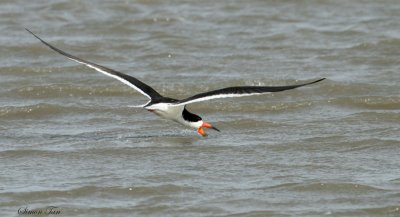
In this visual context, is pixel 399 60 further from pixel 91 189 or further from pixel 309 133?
pixel 91 189

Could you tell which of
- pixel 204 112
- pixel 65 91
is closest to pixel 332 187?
pixel 204 112

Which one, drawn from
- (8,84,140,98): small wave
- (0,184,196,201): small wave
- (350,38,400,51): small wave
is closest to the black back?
(0,184,196,201): small wave

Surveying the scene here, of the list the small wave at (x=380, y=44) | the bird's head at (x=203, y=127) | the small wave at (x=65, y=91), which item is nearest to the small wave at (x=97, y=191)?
the bird's head at (x=203, y=127)

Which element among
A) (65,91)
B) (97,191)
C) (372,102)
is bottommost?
(65,91)

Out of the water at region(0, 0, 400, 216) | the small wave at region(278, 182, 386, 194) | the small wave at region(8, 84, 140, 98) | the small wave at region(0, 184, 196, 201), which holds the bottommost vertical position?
the small wave at region(8, 84, 140, 98)

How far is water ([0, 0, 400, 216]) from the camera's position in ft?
26.5

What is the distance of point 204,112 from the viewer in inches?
445

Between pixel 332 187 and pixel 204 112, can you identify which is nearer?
pixel 332 187

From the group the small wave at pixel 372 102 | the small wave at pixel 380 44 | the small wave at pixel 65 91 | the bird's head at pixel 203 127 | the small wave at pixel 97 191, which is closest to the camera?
A: the small wave at pixel 97 191

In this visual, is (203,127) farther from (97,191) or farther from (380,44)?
(380,44)

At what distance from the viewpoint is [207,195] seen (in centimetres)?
800

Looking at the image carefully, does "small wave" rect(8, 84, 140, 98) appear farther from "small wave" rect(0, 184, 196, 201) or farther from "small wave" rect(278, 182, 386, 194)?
"small wave" rect(278, 182, 386, 194)

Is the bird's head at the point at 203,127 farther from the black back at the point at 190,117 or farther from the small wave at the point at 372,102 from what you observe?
the small wave at the point at 372,102

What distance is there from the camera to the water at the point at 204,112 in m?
8.06
